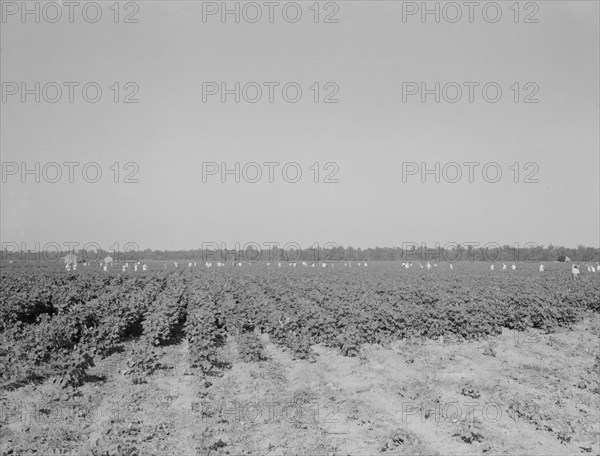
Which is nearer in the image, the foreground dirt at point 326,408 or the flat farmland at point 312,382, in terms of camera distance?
the foreground dirt at point 326,408

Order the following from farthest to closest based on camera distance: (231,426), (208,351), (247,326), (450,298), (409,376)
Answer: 1. (450,298)
2. (247,326)
3. (208,351)
4. (409,376)
5. (231,426)

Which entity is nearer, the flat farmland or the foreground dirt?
the foreground dirt

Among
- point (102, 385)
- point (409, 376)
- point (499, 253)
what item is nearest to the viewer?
point (102, 385)

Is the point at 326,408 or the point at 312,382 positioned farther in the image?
the point at 312,382

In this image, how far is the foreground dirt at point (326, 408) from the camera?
6051 millimetres

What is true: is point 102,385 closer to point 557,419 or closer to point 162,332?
point 162,332

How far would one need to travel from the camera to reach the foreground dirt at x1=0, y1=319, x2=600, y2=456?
6051 mm

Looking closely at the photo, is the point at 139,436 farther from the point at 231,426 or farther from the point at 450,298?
the point at 450,298

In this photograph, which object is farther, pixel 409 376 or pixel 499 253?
pixel 499 253

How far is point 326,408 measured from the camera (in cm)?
730

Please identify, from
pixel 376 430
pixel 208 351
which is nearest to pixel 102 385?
pixel 208 351

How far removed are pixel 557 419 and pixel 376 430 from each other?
2759 mm

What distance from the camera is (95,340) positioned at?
1121 centimetres

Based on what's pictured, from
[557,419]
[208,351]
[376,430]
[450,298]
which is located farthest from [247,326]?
[557,419]
